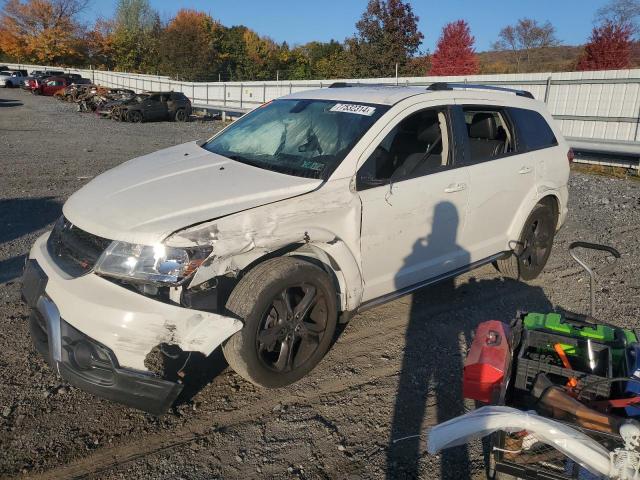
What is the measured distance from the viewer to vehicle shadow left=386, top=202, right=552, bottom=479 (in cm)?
286

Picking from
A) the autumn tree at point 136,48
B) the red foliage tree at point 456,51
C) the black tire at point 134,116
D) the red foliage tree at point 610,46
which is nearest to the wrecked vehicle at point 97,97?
the black tire at point 134,116

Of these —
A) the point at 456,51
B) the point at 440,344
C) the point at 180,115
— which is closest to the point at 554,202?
the point at 440,344

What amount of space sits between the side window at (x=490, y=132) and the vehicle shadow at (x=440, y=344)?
0.92 m

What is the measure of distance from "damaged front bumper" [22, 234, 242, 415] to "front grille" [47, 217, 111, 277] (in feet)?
0.34

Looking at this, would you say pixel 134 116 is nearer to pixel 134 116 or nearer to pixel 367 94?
pixel 134 116

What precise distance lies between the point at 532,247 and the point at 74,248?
163 inches

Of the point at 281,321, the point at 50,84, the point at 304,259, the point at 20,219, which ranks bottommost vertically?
the point at 20,219

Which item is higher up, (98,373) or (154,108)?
(154,108)

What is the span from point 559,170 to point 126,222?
4.24m

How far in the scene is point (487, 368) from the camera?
2.96m

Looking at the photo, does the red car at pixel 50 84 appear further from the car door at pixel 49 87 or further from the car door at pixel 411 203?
the car door at pixel 411 203

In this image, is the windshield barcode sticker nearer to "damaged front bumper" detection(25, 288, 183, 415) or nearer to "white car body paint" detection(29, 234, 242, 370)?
"white car body paint" detection(29, 234, 242, 370)

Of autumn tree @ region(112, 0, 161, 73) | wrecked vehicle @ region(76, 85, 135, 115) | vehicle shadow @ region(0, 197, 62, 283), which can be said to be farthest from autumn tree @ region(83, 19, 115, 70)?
vehicle shadow @ region(0, 197, 62, 283)

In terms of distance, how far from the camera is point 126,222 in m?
2.91
